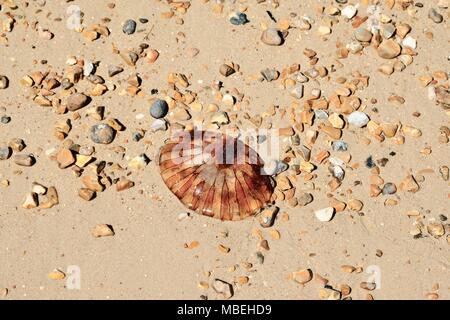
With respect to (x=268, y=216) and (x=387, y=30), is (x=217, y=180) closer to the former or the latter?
(x=268, y=216)

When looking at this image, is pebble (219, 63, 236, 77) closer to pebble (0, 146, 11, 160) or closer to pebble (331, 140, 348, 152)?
pebble (331, 140, 348, 152)

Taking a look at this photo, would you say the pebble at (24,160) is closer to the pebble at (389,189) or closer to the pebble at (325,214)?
the pebble at (325,214)

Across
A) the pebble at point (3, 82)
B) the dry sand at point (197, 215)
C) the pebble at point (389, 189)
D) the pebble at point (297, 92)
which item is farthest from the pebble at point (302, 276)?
the pebble at point (3, 82)

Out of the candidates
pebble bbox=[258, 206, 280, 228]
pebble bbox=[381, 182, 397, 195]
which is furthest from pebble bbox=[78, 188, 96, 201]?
pebble bbox=[381, 182, 397, 195]

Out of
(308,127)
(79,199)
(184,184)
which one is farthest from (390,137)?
(79,199)

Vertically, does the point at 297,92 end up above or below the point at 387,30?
below

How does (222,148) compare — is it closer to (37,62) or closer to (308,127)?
(308,127)

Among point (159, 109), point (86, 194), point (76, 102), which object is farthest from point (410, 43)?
point (86, 194)
